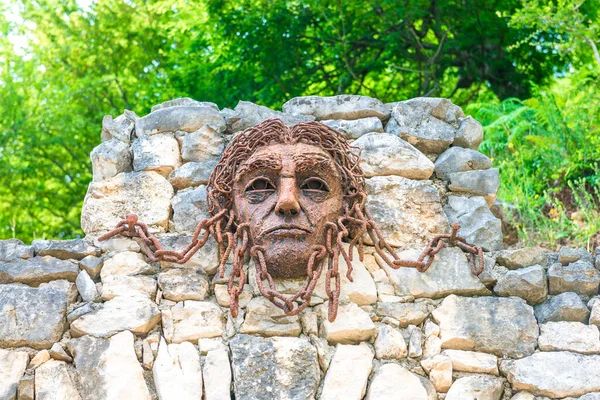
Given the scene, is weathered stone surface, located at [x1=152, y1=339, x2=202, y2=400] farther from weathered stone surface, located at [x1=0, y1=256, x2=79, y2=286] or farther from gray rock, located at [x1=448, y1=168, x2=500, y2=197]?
gray rock, located at [x1=448, y1=168, x2=500, y2=197]

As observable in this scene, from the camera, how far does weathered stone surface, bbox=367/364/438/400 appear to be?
3289 mm

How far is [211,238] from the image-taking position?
3672mm

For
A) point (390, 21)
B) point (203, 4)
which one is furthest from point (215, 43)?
point (390, 21)

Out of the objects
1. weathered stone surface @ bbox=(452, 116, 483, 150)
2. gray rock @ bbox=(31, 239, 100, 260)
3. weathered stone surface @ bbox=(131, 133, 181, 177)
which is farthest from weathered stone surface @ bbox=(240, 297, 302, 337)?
weathered stone surface @ bbox=(452, 116, 483, 150)

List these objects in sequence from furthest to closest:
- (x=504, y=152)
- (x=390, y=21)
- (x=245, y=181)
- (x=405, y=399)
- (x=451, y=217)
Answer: (x=390, y=21) → (x=504, y=152) → (x=451, y=217) → (x=245, y=181) → (x=405, y=399)

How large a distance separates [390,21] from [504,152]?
72.4 inches

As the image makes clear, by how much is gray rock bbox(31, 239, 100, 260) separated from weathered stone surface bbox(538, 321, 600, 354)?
6.48ft

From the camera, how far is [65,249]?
11.6 ft

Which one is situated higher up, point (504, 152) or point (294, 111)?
point (504, 152)

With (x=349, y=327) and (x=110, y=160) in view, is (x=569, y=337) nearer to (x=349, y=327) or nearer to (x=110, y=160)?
(x=349, y=327)

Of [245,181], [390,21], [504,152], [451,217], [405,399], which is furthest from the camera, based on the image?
[390,21]

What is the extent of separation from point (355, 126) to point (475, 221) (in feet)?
2.49

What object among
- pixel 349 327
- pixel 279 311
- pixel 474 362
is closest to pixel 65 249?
pixel 279 311

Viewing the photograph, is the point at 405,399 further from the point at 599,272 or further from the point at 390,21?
the point at 390,21
